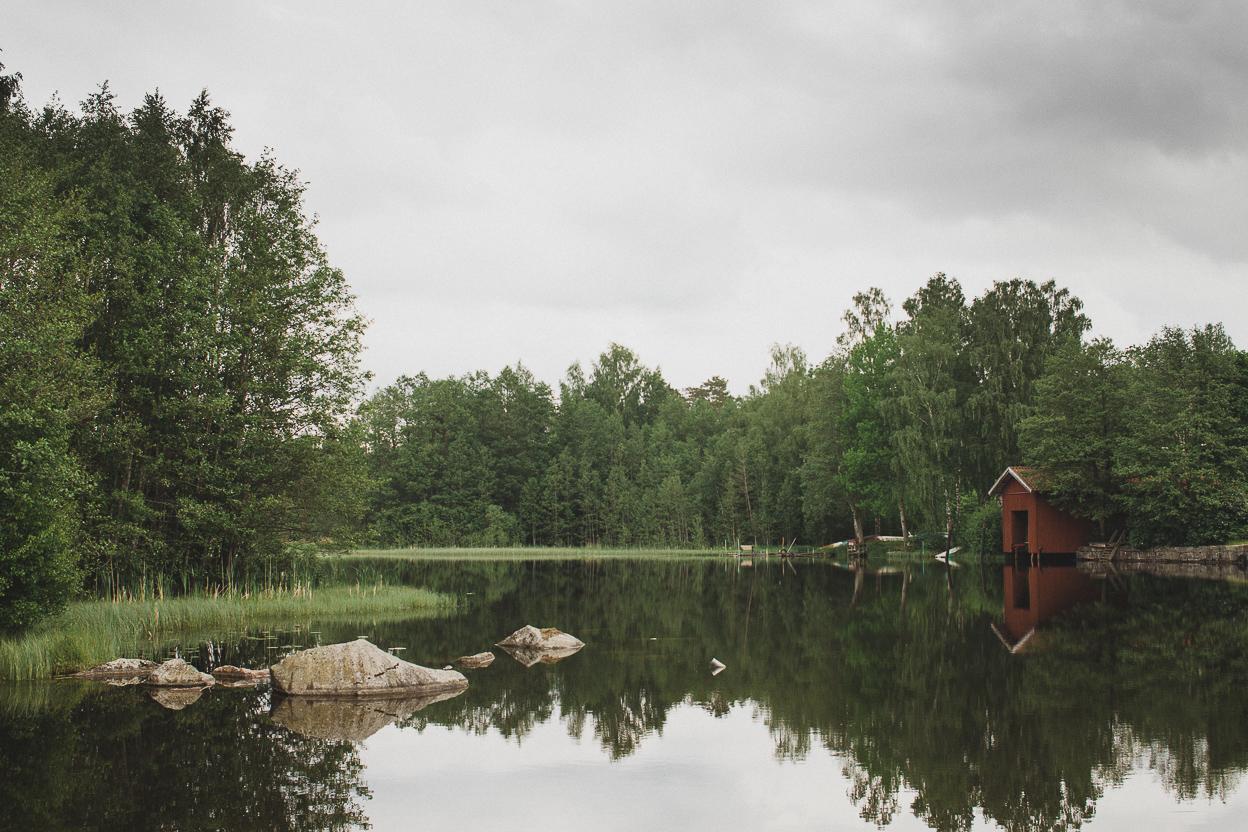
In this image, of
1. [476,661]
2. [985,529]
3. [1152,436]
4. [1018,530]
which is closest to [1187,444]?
[1152,436]

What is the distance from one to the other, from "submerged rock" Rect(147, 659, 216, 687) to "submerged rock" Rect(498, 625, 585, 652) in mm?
5848

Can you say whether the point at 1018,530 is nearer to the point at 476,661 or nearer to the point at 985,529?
the point at 985,529

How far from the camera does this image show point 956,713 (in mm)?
12062

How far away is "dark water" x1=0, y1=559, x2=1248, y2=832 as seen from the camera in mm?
8344

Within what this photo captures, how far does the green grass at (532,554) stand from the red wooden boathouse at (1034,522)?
71.9 feet

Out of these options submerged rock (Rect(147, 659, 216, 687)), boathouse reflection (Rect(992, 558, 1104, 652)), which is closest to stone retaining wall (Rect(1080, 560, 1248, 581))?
boathouse reflection (Rect(992, 558, 1104, 652))

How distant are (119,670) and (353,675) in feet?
13.7

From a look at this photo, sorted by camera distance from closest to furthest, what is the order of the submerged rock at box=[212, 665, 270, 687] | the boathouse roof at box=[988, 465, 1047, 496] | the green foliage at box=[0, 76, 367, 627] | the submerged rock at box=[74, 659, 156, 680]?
the submerged rock at box=[212, 665, 270, 687]
the submerged rock at box=[74, 659, 156, 680]
the green foliage at box=[0, 76, 367, 627]
the boathouse roof at box=[988, 465, 1047, 496]

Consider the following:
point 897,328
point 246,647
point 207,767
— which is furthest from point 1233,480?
point 207,767

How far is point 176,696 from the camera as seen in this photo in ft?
43.3

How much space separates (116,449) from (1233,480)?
144 ft

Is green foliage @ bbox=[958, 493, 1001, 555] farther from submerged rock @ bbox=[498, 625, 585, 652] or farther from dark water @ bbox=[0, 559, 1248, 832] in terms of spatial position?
submerged rock @ bbox=[498, 625, 585, 652]

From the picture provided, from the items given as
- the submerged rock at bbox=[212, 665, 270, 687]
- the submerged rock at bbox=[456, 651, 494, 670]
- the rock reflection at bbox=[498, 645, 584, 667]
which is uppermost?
the submerged rock at bbox=[212, 665, 270, 687]

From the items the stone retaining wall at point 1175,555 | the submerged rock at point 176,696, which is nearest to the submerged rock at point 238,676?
the submerged rock at point 176,696
